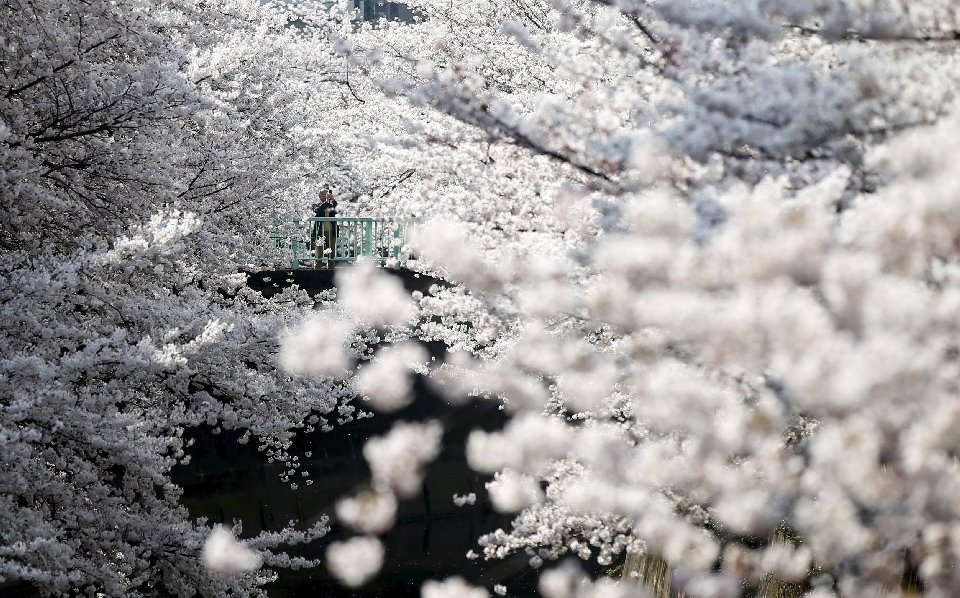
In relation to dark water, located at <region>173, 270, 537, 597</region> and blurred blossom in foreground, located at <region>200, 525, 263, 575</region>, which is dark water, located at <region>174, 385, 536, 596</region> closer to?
dark water, located at <region>173, 270, 537, 597</region>

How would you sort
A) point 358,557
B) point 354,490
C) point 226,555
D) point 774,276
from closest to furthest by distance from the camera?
1. point 774,276
2. point 358,557
3. point 226,555
4. point 354,490

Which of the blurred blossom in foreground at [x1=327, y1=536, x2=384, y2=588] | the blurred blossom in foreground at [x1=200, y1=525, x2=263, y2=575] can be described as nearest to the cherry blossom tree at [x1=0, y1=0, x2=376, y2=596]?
the blurred blossom in foreground at [x1=200, y1=525, x2=263, y2=575]

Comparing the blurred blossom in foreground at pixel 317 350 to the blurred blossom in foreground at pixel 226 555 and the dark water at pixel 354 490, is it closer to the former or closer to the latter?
the blurred blossom in foreground at pixel 226 555

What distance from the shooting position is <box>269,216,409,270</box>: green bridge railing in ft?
50.5

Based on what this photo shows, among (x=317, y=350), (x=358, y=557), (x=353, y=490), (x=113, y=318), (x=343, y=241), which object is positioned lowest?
(x=353, y=490)

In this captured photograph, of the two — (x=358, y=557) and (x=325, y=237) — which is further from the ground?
(x=358, y=557)

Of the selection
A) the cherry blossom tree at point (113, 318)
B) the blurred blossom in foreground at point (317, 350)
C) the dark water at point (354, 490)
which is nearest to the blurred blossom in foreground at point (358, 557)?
the blurred blossom in foreground at point (317, 350)

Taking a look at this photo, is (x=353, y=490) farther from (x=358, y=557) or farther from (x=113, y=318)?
(x=358, y=557)

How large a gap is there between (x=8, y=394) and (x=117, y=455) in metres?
1.14

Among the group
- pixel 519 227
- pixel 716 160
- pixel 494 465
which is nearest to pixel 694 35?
pixel 716 160

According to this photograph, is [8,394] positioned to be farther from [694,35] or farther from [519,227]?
[694,35]

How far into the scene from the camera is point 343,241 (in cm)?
1611

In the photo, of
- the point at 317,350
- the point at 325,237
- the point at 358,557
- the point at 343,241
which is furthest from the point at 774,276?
the point at 325,237

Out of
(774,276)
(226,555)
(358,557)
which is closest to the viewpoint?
(774,276)
